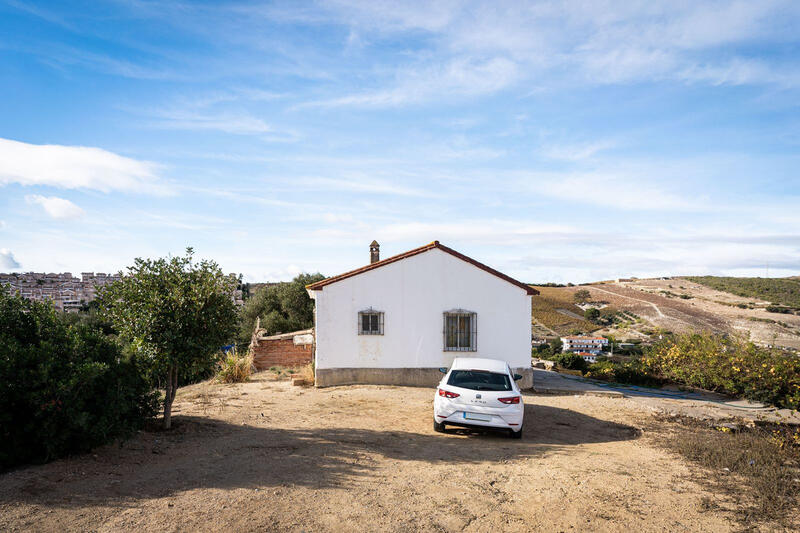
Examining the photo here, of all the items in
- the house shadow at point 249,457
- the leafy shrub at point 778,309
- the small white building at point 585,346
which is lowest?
the house shadow at point 249,457

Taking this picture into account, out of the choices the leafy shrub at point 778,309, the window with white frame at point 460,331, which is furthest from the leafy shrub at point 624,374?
the leafy shrub at point 778,309

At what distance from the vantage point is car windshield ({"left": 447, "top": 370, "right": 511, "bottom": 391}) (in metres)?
9.94

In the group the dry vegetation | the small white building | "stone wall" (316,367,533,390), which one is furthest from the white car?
the dry vegetation

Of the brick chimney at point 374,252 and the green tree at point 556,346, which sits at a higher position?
the brick chimney at point 374,252

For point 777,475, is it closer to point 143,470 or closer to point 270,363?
point 143,470

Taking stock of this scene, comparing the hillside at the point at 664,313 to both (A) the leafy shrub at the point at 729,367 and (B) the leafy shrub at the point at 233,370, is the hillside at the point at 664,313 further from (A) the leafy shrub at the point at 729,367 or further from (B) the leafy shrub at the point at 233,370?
(B) the leafy shrub at the point at 233,370

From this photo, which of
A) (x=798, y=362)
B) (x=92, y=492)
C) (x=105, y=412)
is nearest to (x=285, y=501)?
(x=92, y=492)

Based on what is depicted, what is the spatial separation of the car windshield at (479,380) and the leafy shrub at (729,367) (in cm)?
865

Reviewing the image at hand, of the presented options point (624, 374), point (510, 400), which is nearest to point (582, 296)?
point (624, 374)

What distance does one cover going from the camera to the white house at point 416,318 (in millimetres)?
15641

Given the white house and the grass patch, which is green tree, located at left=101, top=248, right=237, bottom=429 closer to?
the white house

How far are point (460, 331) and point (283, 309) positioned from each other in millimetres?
17121

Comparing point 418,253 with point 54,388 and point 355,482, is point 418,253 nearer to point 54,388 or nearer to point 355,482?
point 355,482

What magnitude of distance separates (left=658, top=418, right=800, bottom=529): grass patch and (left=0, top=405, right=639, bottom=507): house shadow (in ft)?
4.73
